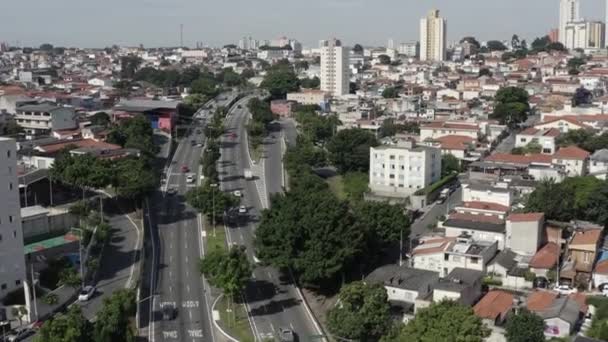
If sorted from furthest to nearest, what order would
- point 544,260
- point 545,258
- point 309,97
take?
1. point 309,97
2. point 545,258
3. point 544,260

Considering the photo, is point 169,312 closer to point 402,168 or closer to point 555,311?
point 555,311

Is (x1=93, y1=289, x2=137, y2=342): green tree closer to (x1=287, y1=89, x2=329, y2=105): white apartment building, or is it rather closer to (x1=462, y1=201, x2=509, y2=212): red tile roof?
(x1=462, y1=201, x2=509, y2=212): red tile roof

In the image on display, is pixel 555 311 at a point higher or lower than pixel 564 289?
higher

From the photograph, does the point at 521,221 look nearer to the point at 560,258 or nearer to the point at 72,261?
the point at 560,258

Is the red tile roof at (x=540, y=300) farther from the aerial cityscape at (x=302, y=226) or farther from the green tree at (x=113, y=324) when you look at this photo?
the green tree at (x=113, y=324)

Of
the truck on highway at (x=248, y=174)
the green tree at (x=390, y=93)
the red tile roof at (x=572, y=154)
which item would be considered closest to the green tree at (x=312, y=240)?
the truck on highway at (x=248, y=174)

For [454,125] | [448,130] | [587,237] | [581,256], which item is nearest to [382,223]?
[581,256]
